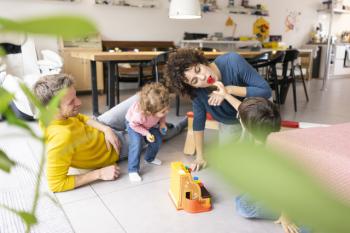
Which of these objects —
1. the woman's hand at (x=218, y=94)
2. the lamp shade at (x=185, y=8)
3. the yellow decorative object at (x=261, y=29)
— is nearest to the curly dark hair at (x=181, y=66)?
the woman's hand at (x=218, y=94)

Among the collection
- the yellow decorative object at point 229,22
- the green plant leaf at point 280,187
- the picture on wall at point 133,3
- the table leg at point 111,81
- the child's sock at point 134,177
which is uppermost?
the picture on wall at point 133,3

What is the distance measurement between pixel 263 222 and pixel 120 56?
165 centimetres

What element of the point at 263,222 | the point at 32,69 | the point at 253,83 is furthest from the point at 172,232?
the point at 32,69

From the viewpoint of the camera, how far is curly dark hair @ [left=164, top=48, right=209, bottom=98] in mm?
1543

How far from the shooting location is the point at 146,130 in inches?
67.7

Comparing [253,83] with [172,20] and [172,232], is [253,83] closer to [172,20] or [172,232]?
[172,232]

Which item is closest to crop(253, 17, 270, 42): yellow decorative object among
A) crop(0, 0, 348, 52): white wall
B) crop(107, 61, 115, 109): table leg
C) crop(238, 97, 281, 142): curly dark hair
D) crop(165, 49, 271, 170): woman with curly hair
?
crop(0, 0, 348, 52): white wall

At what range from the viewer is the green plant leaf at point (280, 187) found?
0.48 feet

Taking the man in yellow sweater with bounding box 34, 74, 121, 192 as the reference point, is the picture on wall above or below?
above

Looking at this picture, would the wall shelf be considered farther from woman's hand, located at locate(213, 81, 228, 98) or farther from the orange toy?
the orange toy

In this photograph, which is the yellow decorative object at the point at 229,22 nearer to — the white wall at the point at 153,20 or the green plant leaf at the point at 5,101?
the white wall at the point at 153,20

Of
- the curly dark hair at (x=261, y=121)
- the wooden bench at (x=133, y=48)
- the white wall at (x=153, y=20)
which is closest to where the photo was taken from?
the curly dark hair at (x=261, y=121)

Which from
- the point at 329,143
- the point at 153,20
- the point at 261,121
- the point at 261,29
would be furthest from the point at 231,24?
the point at 261,121

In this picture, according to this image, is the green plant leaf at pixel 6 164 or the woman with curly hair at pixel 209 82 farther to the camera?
the woman with curly hair at pixel 209 82
